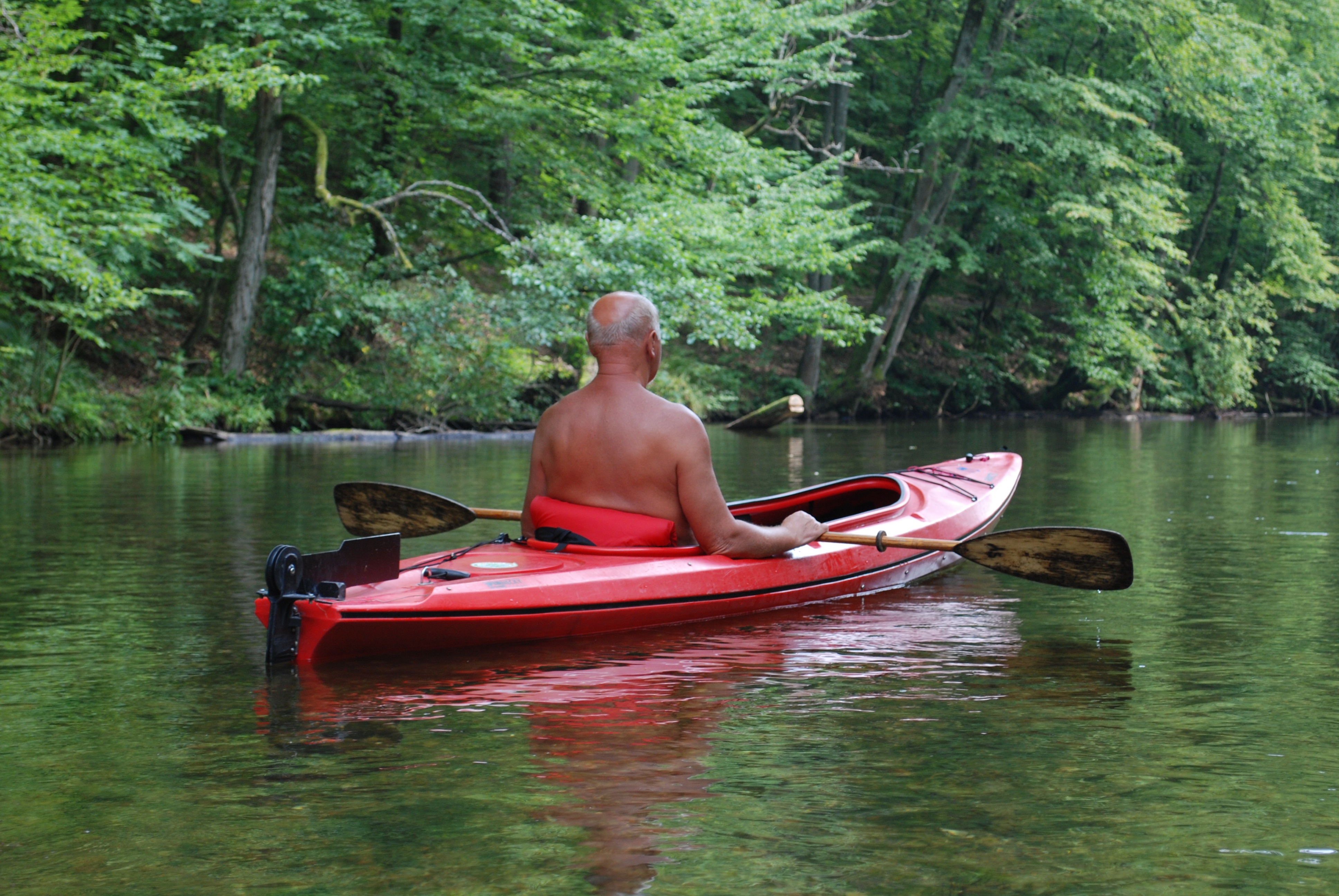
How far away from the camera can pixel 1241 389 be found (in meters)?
29.4

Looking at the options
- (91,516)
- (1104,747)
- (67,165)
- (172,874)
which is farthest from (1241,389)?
(172,874)

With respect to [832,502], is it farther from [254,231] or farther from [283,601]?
[254,231]

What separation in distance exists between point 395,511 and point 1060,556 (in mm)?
3146

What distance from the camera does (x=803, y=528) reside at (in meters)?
5.74

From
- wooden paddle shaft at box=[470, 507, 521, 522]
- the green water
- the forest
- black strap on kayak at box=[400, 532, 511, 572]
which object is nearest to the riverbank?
the forest

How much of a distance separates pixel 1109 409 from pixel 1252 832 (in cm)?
2871

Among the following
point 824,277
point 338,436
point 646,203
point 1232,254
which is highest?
point 1232,254

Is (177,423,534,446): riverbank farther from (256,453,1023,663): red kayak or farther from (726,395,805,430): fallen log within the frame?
(256,453,1023,663): red kayak

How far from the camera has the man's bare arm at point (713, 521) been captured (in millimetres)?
5016

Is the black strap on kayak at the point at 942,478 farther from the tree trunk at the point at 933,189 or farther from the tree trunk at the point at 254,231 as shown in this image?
the tree trunk at the point at 933,189

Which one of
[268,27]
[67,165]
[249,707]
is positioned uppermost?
[268,27]

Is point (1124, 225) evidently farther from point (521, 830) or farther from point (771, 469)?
point (521, 830)

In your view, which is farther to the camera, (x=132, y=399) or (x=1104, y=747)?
(x=132, y=399)

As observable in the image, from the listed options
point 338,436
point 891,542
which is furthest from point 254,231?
point 891,542
